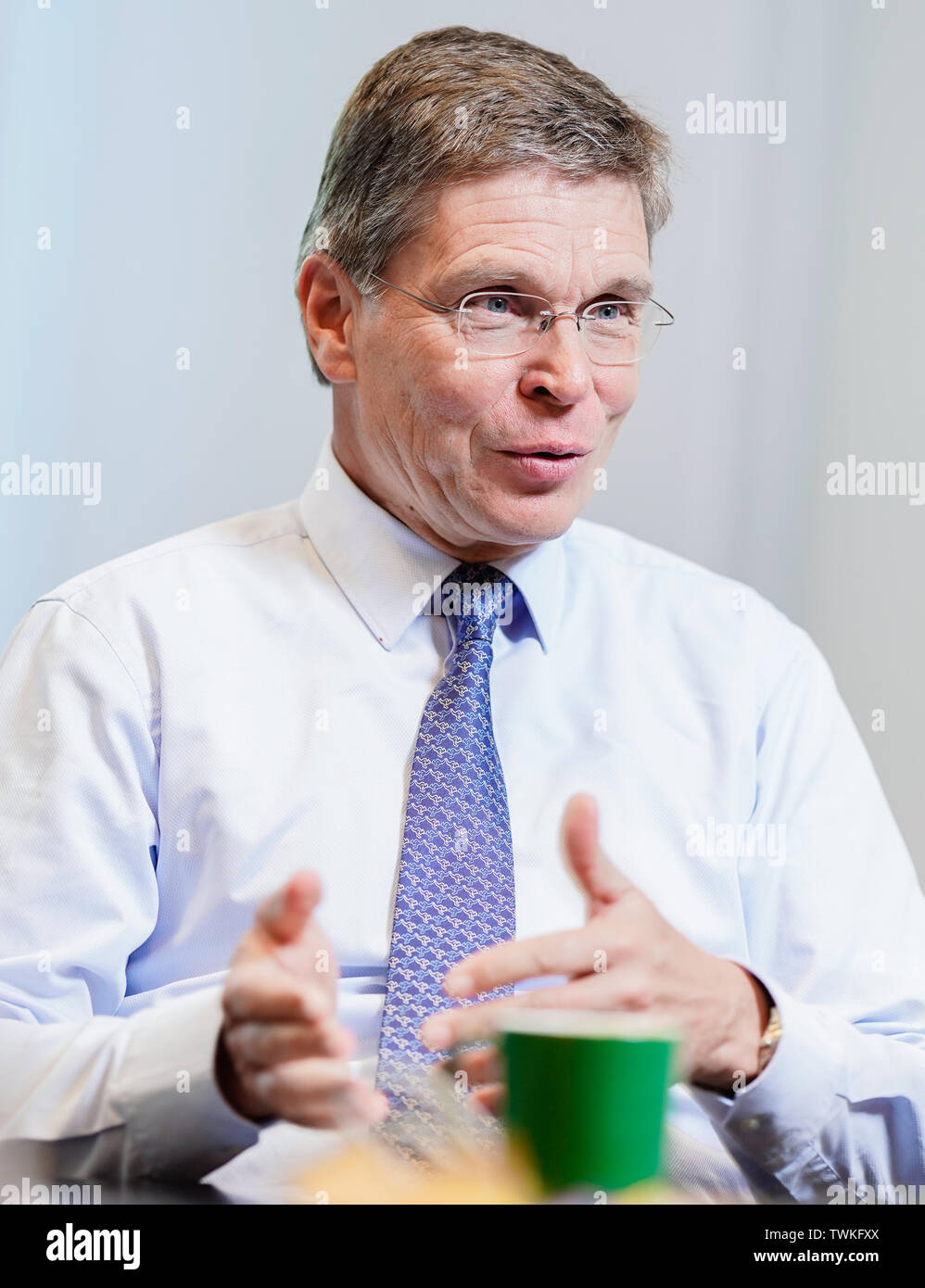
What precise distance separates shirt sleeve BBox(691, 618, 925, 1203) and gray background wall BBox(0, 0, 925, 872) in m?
0.45

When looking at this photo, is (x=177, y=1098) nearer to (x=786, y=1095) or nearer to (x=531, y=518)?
(x=786, y=1095)

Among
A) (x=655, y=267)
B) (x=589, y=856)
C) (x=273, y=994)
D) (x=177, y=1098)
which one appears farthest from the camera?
(x=655, y=267)

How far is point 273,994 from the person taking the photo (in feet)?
2.20

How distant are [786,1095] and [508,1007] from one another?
43 cm

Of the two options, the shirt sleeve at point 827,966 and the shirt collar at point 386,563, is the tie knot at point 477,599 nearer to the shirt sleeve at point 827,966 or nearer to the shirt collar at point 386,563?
the shirt collar at point 386,563

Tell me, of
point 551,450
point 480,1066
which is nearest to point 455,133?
point 551,450

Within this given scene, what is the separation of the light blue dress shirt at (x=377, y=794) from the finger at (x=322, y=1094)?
0.29m

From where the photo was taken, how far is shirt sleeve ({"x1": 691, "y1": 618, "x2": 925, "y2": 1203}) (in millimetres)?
1010

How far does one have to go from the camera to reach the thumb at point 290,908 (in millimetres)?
656

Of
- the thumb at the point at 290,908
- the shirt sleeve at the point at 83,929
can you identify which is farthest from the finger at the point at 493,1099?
the shirt sleeve at the point at 83,929

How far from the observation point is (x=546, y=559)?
1.36m

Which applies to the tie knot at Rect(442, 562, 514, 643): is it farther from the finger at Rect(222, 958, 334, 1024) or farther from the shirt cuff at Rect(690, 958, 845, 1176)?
the finger at Rect(222, 958, 334, 1024)
